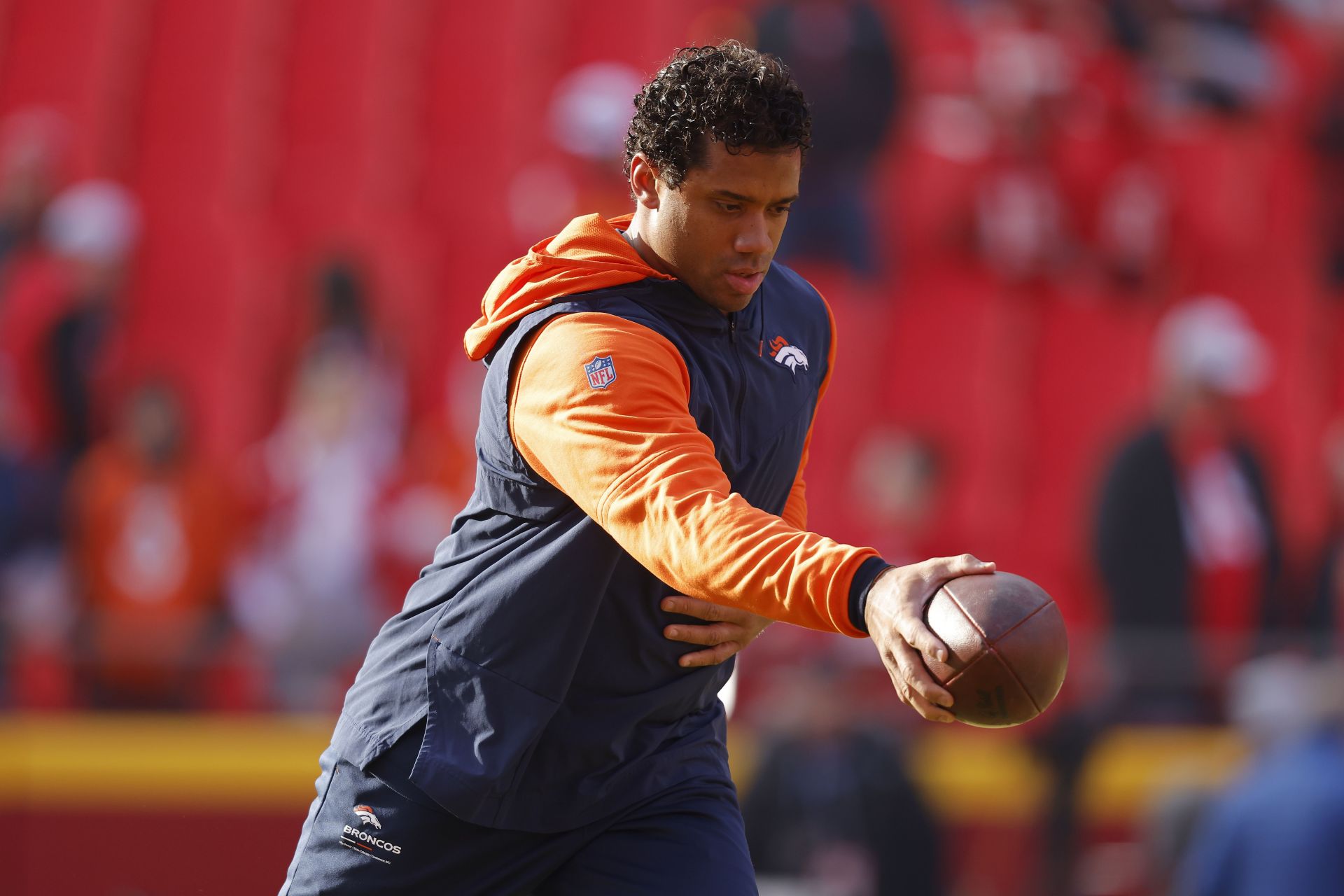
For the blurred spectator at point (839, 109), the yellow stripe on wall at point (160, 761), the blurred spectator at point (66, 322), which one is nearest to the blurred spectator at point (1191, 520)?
the blurred spectator at point (839, 109)

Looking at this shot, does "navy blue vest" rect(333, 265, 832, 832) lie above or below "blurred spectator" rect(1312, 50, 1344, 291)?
below

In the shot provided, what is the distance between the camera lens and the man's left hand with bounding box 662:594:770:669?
2908 mm

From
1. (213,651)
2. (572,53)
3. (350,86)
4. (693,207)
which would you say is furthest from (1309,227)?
(693,207)

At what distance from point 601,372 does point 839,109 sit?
8019 millimetres

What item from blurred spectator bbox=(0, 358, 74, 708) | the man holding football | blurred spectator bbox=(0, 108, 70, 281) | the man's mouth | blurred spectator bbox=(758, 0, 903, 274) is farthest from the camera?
blurred spectator bbox=(758, 0, 903, 274)

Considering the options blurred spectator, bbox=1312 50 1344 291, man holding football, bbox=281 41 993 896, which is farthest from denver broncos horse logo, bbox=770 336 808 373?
blurred spectator, bbox=1312 50 1344 291

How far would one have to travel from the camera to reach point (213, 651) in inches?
268

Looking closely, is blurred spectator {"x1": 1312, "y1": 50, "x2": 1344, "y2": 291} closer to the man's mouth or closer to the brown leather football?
the man's mouth

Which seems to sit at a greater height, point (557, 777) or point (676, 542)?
point (676, 542)

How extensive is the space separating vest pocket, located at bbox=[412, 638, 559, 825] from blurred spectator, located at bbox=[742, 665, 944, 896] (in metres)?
4.30

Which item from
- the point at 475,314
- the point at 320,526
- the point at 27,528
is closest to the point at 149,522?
the point at 27,528

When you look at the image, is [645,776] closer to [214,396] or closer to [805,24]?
[214,396]

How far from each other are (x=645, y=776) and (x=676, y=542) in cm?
78

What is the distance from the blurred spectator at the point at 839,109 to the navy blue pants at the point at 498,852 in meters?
7.27
